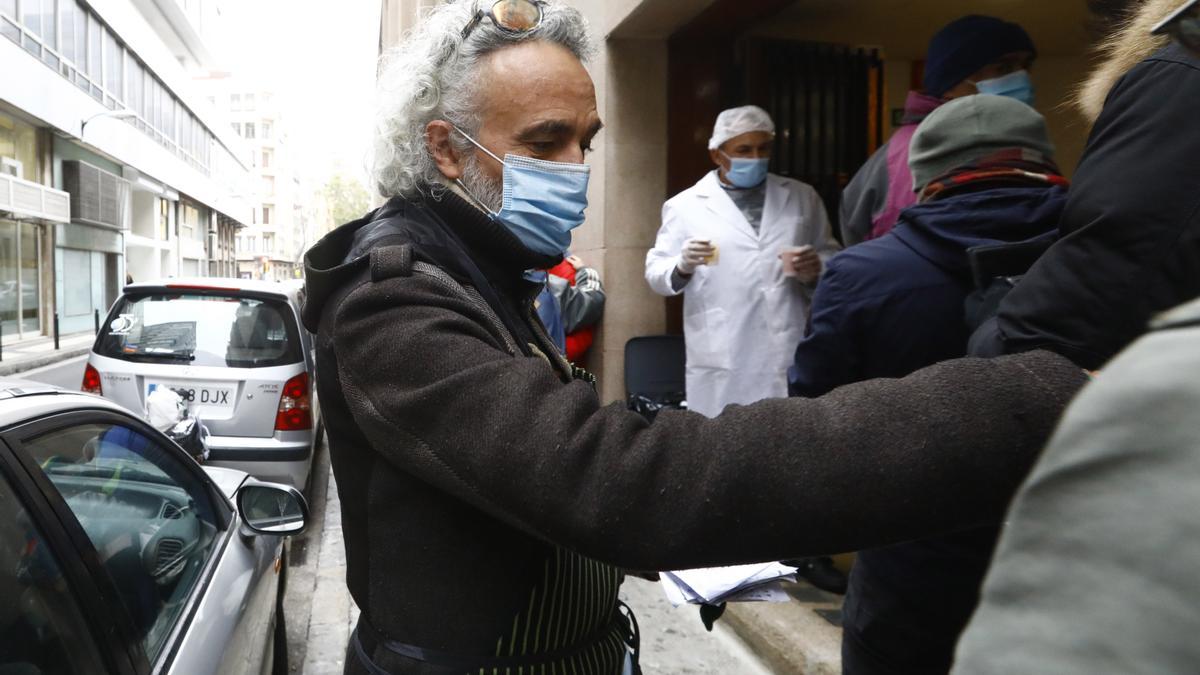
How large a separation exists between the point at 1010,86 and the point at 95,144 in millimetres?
29453

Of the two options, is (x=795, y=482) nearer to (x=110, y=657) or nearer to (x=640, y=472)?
(x=640, y=472)

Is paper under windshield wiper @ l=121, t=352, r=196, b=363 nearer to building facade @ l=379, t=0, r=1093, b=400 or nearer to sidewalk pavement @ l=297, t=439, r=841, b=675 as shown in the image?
sidewalk pavement @ l=297, t=439, r=841, b=675

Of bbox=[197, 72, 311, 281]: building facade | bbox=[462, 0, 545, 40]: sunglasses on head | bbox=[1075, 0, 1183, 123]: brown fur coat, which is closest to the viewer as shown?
bbox=[1075, 0, 1183, 123]: brown fur coat

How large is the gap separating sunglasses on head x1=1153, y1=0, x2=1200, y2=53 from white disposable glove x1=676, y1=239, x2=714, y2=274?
3.31 metres

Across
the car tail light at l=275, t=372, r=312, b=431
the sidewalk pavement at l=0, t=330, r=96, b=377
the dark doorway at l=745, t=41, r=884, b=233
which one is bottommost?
the sidewalk pavement at l=0, t=330, r=96, b=377

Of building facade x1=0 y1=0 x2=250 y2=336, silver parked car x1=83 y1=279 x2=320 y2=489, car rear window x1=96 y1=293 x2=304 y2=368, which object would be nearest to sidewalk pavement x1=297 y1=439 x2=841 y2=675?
silver parked car x1=83 y1=279 x2=320 y2=489

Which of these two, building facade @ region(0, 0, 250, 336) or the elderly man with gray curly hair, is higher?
building facade @ region(0, 0, 250, 336)

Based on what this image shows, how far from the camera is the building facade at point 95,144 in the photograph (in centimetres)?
2198

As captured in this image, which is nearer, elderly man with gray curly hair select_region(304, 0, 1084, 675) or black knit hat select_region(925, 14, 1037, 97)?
elderly man with gray curly hair select_region(304, 0, 1084, 675)

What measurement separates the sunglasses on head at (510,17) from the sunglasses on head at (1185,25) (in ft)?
3.19

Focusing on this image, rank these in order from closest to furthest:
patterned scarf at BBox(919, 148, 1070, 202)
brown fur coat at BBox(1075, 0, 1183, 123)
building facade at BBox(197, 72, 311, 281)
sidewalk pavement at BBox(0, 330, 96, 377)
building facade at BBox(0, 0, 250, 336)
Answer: brown fur coat at BBox(1075, 0, 1183, 123) → patterned scarf at BBox(919, 148, 1070, 202) → sidewalk pavement at BBox(0, 330, 96, 377) → building facade at BBox(0, 0, 250, 336) → building facade at BBox(197, 72, 311, 281)

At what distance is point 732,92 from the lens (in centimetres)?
560

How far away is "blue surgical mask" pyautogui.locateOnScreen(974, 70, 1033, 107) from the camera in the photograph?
8.79 feet

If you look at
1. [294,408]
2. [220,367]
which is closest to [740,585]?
[294,408]
